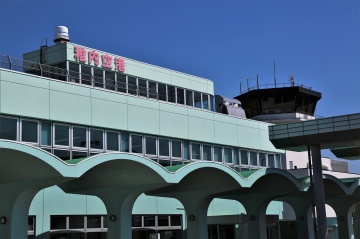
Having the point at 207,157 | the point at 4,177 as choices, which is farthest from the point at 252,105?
the point at 4,177

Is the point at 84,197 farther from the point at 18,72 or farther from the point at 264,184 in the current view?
the point at 264,184

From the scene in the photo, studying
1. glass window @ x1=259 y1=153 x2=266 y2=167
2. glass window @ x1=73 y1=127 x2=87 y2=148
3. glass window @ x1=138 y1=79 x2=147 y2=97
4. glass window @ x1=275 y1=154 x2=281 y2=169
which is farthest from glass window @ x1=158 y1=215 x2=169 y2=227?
glass window @ x1=275 y1=154 x2=281 y2=169

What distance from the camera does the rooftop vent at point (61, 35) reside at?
94.0 feet

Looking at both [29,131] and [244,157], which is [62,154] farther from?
[244,157]

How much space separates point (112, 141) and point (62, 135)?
2.74 m

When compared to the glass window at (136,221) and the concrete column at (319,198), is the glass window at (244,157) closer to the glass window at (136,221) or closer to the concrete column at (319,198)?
the concrete column at (319,198)

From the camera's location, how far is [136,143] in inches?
989

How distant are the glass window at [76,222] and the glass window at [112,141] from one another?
3.21 metres

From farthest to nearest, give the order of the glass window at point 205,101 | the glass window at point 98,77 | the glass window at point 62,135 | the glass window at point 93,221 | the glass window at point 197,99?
the glass window at point 205,101, the glass window at point 197,99, the glass window at point 98,77, the glass window at point 93,221, the glass window at point 62,135

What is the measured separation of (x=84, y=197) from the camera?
909 inches

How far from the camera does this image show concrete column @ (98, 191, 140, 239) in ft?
62.0

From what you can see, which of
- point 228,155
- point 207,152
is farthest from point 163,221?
point 228,155

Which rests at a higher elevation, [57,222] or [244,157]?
[244,157]

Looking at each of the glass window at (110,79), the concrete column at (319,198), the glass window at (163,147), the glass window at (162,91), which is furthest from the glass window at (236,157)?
the glass window at (110,79)
